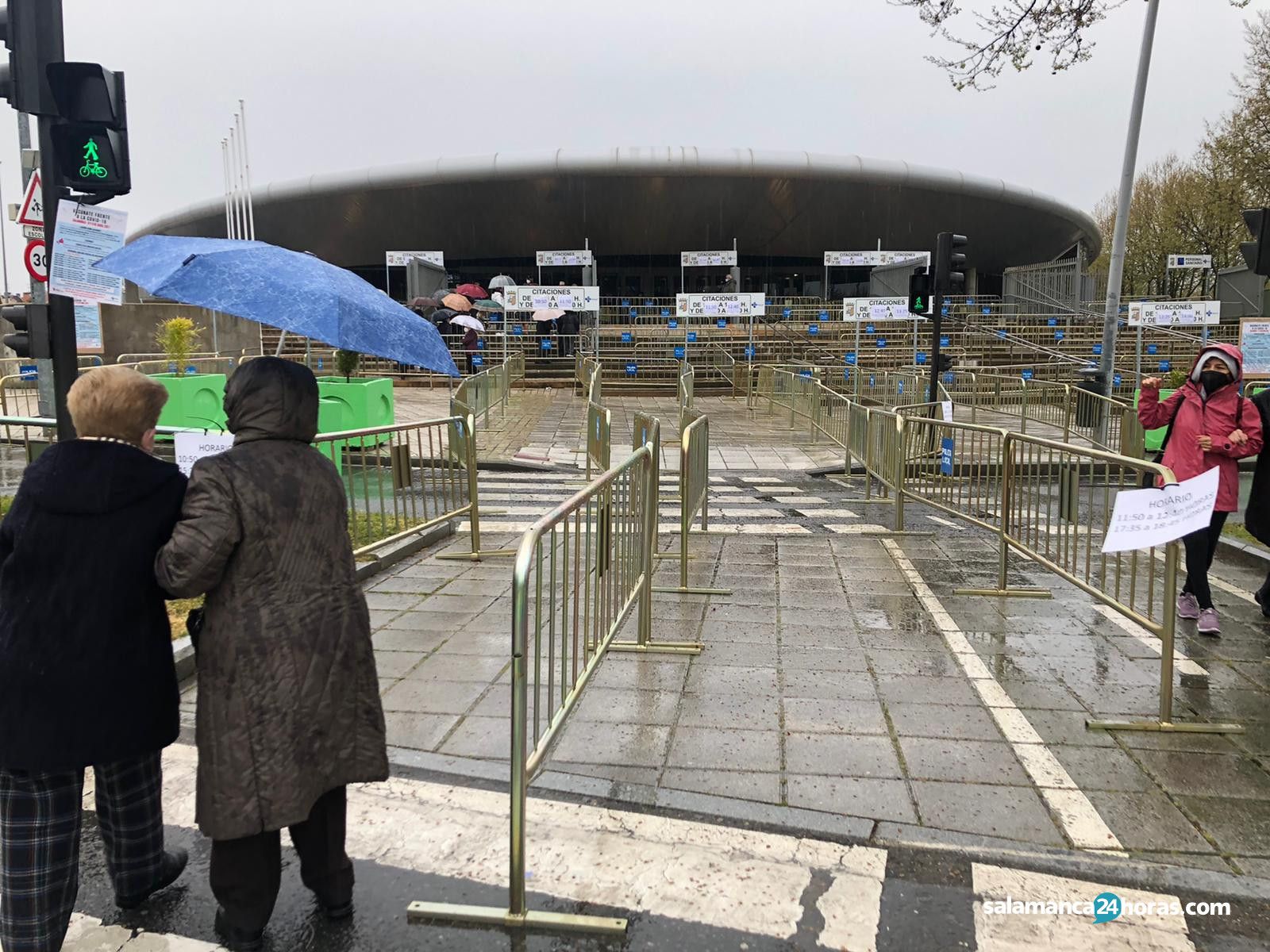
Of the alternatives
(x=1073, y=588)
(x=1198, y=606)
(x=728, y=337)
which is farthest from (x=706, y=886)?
(x=728, y=337)

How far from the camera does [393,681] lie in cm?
500

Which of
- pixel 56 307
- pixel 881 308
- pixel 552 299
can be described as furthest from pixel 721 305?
pixel 56 307

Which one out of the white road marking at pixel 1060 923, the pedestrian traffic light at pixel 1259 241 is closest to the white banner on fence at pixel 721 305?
the pedestrian traffic light at pixel 1259 241

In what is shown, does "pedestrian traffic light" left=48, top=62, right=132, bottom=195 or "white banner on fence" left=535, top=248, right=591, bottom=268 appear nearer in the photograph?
"pedestrian traffic light" left=48, top=62, right=132, bottom=195

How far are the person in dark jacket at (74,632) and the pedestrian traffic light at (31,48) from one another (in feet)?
11.7

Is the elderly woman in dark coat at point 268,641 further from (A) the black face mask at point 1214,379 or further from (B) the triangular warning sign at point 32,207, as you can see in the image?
(B) the triangular warning sign at point 32,207

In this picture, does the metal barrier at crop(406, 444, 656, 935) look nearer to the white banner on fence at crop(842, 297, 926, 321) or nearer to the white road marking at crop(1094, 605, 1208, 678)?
the white road marking at crop(1094, 605, 1208, 678)

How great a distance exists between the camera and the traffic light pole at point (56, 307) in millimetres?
5239

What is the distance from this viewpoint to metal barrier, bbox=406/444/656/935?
9.17 ft

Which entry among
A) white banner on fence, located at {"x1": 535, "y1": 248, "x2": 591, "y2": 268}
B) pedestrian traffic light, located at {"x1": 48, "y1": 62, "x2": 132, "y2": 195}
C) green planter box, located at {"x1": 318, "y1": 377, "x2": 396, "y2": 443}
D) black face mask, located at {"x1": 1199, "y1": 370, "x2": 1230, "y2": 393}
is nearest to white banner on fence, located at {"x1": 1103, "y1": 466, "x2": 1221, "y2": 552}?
black face mask, located at {"x1": 1199, "y1": 370, "x2": 1230, "y2": 393}

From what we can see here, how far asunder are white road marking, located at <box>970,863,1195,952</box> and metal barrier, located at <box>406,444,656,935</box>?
1.19 m

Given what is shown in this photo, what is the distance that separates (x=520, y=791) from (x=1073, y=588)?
574 cm

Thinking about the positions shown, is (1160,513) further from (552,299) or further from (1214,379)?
(552,299)

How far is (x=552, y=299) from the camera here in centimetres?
2573
